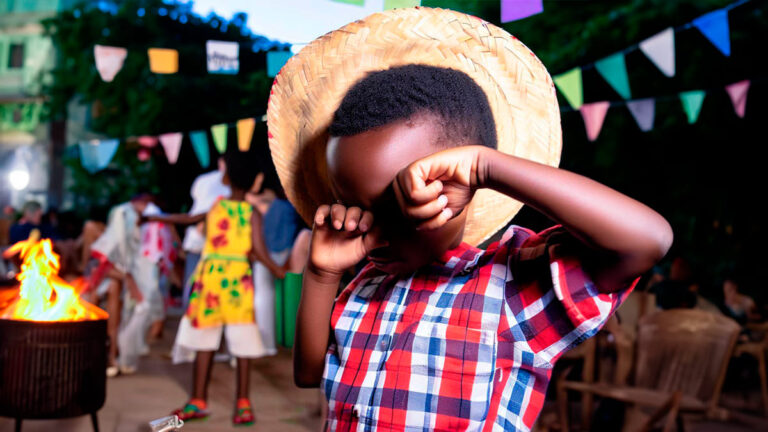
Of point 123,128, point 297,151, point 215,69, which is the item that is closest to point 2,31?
point 123,128

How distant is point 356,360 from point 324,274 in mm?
189

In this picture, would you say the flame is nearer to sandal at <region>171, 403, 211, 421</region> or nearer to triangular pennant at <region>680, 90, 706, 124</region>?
sandal at <region>171, 403, 211, 421</region>

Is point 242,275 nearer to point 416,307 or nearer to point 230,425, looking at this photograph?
point 230,425

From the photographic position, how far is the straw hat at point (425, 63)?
4.31 ft

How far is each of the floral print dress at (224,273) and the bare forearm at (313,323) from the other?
362cm

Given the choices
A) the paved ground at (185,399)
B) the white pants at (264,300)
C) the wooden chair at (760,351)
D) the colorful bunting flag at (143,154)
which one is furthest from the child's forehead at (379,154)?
the colorful bunting flag at (143,154)

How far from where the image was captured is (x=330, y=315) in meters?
1.37

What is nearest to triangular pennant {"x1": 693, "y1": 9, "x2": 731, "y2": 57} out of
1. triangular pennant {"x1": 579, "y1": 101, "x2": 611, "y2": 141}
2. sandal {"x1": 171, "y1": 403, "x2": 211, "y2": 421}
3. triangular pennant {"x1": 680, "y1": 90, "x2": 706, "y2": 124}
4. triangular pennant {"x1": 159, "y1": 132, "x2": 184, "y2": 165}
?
triangular pennant {"x1": 680, "y1": 90, "x2": 706, "y2": 124}

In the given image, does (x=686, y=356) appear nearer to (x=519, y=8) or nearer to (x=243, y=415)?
(x=519, y=8)

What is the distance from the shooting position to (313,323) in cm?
135

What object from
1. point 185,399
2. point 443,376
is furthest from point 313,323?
point 185,399

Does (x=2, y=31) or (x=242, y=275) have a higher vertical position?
(x=2, y=31)

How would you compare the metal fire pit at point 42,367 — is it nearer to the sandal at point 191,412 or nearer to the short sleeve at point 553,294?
the sandal at point 191,412

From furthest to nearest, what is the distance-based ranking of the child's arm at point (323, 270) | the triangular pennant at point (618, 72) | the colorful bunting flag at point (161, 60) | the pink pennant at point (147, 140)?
the pink pennant at point (147, 140) < the triangular pennant at point (618, 72) < the colorful bunting flag at point (161, 60) < the child's arm at point (323, 270)
